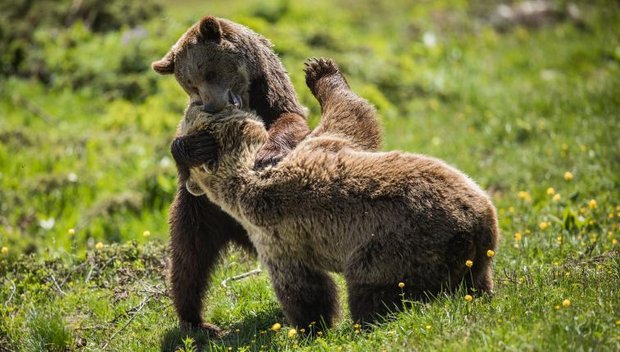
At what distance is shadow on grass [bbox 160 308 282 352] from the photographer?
650cm

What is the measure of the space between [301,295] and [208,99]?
1.76m

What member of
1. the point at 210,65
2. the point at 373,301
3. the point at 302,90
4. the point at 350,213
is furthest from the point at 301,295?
the point at 302,90

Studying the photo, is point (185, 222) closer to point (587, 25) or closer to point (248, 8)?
point (248, 8)

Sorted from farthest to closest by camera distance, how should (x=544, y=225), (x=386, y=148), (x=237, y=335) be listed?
(x=386, y=148) → (x=544, y=225) → (x=237, y=335)

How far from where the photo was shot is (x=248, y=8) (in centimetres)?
1650

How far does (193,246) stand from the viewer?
712 cm

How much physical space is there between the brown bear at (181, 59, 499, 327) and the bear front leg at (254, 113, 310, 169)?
0.20 ft

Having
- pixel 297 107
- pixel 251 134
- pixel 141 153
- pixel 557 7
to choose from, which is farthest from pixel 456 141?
pixel 557 7

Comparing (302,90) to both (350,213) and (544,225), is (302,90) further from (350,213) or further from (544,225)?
(350,213)

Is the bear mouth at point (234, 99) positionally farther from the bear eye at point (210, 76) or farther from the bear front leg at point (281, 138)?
the bear front leg at point (281, 138)

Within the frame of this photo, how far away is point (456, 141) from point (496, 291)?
20.6 ft

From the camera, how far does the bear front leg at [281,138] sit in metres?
6.31

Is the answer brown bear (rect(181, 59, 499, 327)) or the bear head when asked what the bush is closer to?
the bear head

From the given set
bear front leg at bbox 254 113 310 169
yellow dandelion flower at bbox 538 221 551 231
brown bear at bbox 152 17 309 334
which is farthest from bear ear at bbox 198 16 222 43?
yellow dandelion flower at bbox 538 221 551 231
